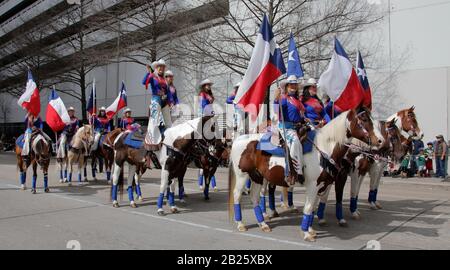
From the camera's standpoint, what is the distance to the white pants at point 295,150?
6367mm

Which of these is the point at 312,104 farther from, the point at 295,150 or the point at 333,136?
the point at 295,150

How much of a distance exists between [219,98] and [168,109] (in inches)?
511

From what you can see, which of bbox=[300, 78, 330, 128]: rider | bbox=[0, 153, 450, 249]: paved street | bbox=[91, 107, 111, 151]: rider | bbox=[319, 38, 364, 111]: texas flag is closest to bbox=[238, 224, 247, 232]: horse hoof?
bbox=[0, 153, 450, 249]: paved street

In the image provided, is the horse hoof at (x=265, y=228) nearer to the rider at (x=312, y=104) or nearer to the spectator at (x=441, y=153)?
the rider at (x=312, y=104)

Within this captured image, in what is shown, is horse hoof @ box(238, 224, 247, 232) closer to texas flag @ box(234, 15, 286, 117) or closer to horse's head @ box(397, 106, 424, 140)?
texas flag @ box(234, 15, 286, 117)

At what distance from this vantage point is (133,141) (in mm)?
9562

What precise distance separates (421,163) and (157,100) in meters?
12.3

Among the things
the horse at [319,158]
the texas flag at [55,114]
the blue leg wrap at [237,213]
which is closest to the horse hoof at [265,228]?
the horse at [319,158]

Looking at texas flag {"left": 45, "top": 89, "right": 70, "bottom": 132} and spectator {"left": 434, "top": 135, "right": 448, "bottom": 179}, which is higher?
texas flag {"left": 45, "top": 89, "right": 70, "bottom": 132}

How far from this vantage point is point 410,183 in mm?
14266

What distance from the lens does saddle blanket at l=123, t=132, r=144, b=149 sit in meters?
9.46

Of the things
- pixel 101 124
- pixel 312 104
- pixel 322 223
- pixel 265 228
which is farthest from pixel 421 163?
pixel 101 124

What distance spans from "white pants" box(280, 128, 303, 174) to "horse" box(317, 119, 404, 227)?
1.00m

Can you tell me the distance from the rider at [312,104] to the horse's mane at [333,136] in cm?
71
